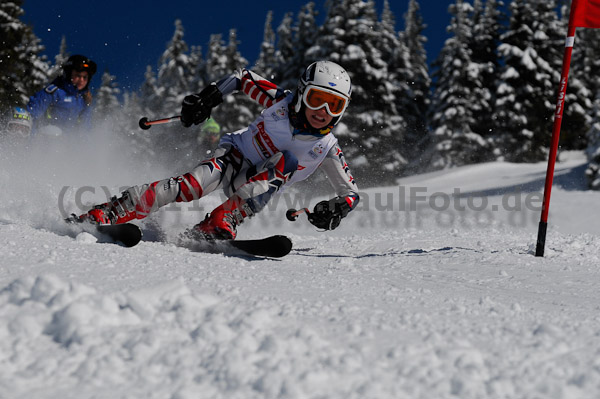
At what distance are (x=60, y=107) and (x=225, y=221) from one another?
5.50m

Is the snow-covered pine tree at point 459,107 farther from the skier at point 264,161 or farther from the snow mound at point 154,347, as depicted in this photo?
the snow mound at point 154,347

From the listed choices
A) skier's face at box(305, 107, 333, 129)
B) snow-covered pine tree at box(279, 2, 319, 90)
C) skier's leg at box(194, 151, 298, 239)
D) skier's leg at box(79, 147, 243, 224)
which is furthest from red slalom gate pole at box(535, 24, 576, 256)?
snow-covered pine tree at box(279, 2, 319, 90)

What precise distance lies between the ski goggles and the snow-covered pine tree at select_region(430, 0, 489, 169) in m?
23.5

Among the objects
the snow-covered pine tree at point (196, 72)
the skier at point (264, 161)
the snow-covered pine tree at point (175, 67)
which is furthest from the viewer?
the snow-covered pine tree at point (175, 67)

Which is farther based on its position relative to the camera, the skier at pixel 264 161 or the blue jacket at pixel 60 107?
the blue jacket at pixel 60 107

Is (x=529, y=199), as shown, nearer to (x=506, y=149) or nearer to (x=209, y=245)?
Answer: (x=209, y=245)

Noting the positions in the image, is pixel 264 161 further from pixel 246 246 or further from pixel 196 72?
pixel 196 72

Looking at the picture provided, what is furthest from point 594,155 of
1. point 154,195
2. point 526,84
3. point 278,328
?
point 278,328

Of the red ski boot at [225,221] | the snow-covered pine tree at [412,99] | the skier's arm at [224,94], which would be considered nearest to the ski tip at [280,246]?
the red ski boot at [225,221]

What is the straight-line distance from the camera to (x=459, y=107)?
2744 cm

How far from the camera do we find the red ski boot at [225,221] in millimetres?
4723

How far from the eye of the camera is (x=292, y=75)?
86.4 feet

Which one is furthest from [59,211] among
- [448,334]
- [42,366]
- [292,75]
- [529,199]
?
[292,75]

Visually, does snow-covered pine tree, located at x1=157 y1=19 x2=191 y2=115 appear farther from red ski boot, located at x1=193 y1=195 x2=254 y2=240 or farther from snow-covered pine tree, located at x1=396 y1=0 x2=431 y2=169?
red ski boot, located at x1=193 y1=195 x2=254 y2=240
